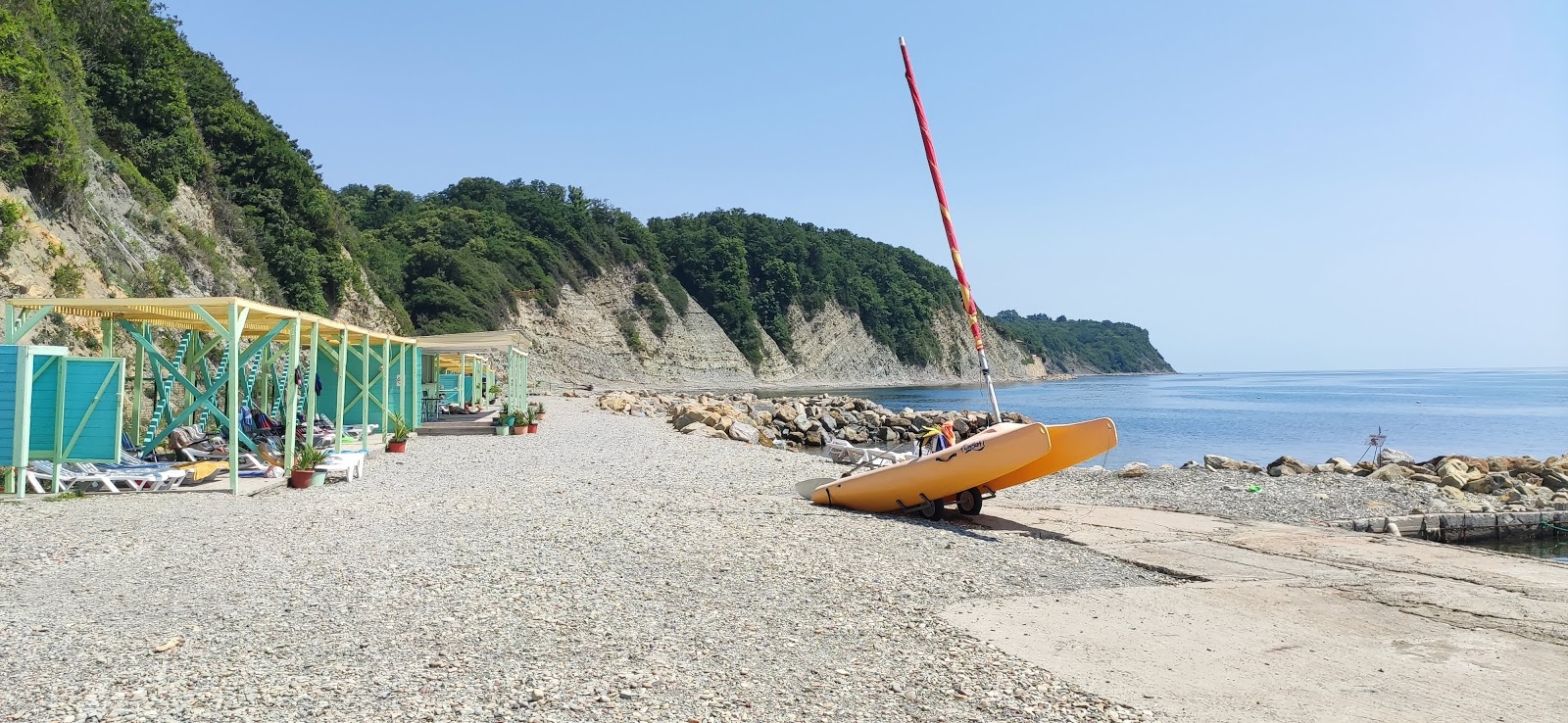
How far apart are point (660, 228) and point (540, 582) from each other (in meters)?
101

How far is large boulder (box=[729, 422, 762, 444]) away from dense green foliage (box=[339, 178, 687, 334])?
30.1m

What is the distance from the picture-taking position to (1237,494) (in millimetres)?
17156

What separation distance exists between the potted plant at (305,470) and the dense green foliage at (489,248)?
3985 cm

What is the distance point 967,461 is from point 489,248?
2649 inches

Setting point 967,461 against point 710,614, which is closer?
point 710,614

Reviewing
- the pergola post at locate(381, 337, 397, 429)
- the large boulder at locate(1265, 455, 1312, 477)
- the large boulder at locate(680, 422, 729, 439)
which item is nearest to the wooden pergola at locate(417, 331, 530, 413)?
the pergola post at locate(381, 337, 397, 429)

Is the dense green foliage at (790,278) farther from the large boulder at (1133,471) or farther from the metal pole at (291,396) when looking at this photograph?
the metal pole at (291,396)

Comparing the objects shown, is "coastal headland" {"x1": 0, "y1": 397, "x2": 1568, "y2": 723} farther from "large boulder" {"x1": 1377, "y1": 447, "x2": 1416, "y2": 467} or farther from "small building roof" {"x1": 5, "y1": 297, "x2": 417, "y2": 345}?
"large boulder" {"x1": 1377, "y1": 447, "x2": 1416, "y2": 467}

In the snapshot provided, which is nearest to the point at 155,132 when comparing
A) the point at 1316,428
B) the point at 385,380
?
the point at 385,380

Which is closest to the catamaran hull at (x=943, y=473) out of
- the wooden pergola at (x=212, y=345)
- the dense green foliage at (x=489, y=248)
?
the wooden pergola at (x=212, y=345)

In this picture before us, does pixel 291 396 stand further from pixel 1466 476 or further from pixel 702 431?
pixel 1466 476

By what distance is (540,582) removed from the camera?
7.21 m

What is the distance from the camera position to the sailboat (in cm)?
1067

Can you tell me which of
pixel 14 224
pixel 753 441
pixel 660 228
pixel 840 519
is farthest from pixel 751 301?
pixel 840 519
